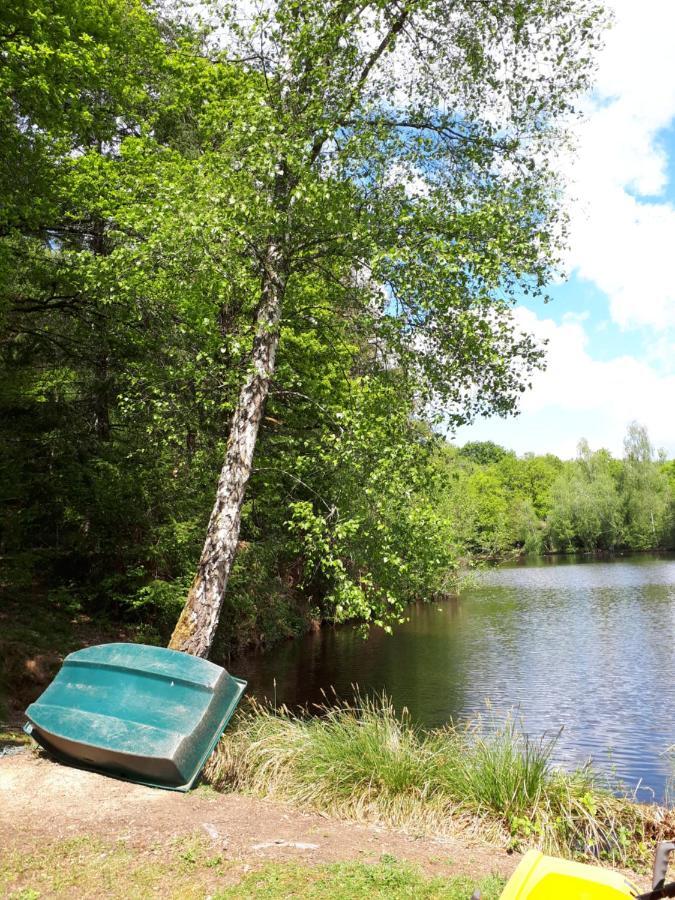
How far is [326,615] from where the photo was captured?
932 inches

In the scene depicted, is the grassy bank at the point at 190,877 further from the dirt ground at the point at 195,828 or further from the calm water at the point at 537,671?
the calm water at the point at 537,671

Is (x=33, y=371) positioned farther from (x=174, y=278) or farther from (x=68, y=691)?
(x=68, y=691)

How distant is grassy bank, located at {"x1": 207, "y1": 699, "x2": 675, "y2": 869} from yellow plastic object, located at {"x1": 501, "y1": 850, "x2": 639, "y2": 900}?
14.6ft

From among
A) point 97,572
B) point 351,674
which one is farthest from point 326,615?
point 97,572

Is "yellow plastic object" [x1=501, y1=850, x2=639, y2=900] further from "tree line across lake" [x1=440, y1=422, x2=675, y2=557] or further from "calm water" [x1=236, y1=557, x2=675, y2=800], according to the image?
"tree line across lake" [x1=440, y1=422, x2=675, y2=557]

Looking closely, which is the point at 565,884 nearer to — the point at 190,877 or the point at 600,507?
the point at 190,877

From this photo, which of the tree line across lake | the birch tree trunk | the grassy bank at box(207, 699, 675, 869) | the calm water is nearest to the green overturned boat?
the grassy bank at box(207, 699, 675, 869)

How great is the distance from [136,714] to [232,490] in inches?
128

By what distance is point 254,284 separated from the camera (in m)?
10.5

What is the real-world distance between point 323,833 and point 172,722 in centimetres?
160

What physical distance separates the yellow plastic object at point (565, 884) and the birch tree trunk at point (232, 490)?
6645 mm

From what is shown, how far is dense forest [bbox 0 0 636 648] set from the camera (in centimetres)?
884

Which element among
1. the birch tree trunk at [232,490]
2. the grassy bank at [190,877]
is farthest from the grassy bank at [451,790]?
the grassy bank at [190,877]

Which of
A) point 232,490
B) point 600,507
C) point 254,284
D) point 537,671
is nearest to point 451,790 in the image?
point 232,490
